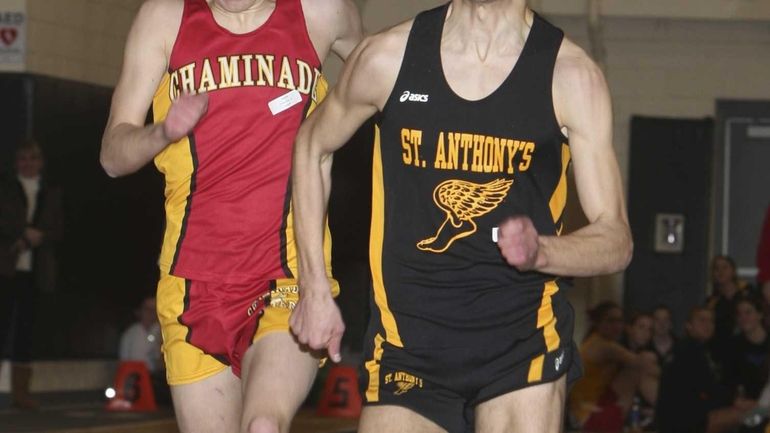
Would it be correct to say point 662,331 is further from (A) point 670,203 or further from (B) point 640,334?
(A) point 670,203

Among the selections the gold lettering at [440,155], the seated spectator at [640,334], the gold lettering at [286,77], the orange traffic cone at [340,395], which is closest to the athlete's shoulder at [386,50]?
the gold lettering at [440,155]

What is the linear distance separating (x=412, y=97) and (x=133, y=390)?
10877 mm

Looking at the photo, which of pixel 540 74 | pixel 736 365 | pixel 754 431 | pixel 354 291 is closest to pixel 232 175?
pixel 540 74

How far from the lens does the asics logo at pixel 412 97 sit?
189 inches

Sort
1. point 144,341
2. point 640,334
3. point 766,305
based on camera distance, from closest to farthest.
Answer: point 766,305 → point 640,334 → point 144,341

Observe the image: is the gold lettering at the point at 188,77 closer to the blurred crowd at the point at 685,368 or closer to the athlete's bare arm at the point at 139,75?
the athlete's bare arm at the point at 139,75

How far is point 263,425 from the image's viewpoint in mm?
5168

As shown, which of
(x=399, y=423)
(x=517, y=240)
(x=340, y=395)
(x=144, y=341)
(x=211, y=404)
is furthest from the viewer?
(x=144, y=341)

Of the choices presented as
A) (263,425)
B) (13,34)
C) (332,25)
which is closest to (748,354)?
(13,34)

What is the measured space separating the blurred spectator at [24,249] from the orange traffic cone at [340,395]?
107 inches

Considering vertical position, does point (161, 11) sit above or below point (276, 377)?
above

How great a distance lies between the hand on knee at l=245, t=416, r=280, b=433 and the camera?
516 cm

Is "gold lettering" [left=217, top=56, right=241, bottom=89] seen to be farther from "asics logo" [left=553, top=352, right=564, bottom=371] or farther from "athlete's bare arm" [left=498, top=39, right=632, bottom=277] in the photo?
"asics logo" [left=553, top=352, right=564, bottom=371]

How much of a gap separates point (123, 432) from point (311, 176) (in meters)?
7.88
